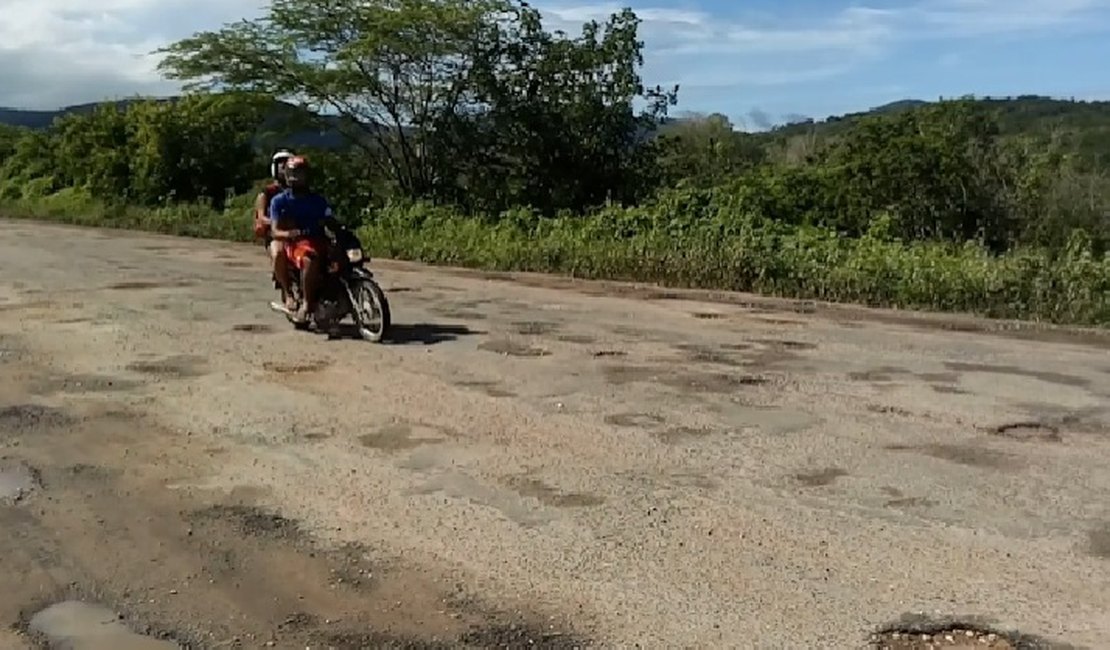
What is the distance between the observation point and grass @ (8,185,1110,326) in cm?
1344

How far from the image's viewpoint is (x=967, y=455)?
7223 mm

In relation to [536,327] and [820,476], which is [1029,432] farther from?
[536,327]

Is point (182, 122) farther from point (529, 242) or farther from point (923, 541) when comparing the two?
point (923, 541)

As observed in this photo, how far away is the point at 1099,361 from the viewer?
1034cm

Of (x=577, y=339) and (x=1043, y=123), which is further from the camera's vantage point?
(x=1043, y=123)

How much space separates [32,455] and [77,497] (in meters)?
1.00

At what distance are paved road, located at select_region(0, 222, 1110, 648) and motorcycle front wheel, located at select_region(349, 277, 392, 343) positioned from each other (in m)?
0.29

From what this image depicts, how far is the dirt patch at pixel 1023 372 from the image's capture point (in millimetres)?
9391

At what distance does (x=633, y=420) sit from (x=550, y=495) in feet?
5.71

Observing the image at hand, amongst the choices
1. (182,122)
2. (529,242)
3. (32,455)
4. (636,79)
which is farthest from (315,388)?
(182,122)

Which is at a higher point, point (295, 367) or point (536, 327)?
point (536, 327)

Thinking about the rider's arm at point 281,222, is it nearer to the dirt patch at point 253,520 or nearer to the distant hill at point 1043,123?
the dirt patch at point 253,520

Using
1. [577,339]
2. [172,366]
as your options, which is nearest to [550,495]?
[172,366]

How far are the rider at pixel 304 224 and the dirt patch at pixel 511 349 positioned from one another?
5.63 ft
